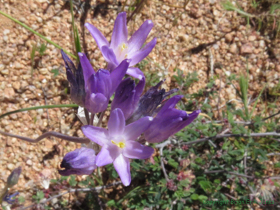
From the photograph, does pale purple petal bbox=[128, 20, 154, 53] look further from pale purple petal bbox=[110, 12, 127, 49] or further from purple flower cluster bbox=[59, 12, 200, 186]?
purple flower cluster bbox=[59, 12, 200, 186]

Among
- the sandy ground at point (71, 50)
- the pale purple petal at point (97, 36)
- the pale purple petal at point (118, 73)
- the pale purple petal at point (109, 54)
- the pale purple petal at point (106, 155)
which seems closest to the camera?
the pale purple petal at point (106, 155)

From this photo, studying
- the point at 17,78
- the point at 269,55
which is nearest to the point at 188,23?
the point at 269,55

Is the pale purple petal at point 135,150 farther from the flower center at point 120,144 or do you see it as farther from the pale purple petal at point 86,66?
the pale purple petal at point 86,66

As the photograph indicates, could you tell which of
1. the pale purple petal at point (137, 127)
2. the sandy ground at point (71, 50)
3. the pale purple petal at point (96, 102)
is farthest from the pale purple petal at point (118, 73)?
the sandy ground at point (71, 50)

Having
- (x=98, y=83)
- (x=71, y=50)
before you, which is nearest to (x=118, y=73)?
(x=98, y=83)

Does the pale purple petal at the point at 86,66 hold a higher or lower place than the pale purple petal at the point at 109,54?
lower

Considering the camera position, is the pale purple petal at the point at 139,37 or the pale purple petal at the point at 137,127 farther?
the pale purple petal at the point at 139,37

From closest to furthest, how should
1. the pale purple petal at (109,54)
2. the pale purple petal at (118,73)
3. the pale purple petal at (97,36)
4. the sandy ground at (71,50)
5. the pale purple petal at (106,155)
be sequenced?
the pale purple petal at (106,155), the pale purple petal at (118,73), the pale purple petal at (109,54), the pale purple petal at (97,36), the sandy ground at (71,50)
